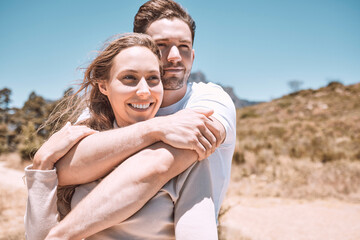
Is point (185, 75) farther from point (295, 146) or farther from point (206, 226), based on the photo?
point (295, 146)

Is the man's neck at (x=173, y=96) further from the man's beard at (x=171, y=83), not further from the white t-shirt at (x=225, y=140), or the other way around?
the white t-shirt at (x=225, y=140)

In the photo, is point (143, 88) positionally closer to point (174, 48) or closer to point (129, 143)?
point (129, 143)

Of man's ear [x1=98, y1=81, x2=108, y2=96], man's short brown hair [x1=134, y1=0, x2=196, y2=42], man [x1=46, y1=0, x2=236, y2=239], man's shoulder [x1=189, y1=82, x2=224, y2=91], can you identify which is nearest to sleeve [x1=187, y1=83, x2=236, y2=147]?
man [x1=46, y1=0, x2=236, y2=239]

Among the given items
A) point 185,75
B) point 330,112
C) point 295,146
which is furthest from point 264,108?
point 185,75

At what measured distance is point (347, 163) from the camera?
1020 cm

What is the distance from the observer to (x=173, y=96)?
102 inches

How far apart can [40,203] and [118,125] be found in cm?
72

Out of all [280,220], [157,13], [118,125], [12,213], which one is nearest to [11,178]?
[12,213]

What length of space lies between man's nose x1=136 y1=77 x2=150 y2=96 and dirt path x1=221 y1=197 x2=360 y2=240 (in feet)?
14.6

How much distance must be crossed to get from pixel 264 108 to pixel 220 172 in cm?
3391

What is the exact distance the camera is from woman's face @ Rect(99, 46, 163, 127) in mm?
1914

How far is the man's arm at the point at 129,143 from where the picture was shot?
159 centimetres

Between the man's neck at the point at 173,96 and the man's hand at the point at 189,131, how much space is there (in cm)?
85

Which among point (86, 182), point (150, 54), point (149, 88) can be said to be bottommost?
point (86, 182)
